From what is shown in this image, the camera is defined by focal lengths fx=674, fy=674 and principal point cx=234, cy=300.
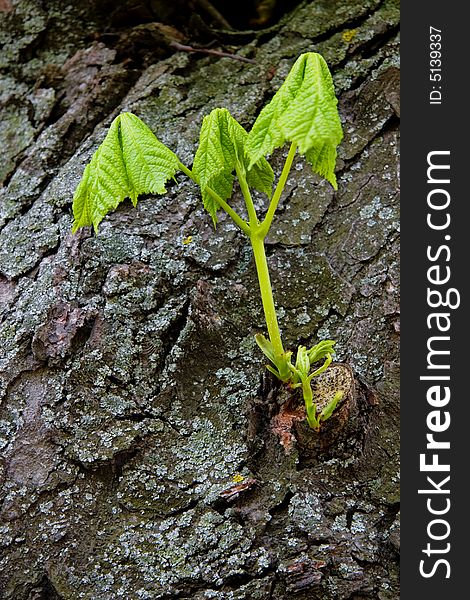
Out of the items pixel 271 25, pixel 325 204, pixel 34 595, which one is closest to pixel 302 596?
pixel 34 595

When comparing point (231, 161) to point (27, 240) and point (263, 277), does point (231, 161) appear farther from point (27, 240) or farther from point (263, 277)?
point (27, 240)

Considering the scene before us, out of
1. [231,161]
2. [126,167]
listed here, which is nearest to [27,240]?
[126,167]

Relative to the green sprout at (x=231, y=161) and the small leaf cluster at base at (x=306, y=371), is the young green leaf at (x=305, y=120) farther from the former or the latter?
the small leaf cluster at base at (x=306, y=371)

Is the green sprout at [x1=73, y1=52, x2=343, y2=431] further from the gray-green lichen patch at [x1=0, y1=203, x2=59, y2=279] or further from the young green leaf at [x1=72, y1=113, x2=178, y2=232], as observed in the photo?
the gray-green lichen patch at [x1=0, y1=203, x2=59, y2=279]

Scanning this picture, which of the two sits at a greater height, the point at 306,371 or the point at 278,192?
the point at 278,192

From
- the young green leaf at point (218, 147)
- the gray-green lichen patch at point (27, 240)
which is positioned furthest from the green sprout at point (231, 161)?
the gray-green lichen patch at point (27, 240)
